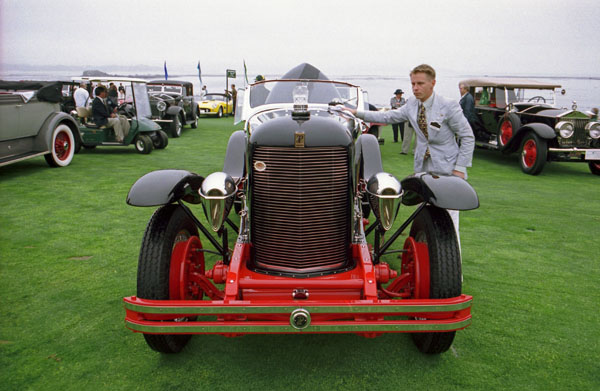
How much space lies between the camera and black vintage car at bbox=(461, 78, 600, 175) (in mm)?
8617

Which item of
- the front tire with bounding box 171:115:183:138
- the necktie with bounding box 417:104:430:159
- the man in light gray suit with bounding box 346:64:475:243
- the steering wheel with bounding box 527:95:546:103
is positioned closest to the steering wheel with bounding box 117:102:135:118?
the front tire with bounding box 171:115:183:138

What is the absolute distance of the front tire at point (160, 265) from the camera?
7.66ft

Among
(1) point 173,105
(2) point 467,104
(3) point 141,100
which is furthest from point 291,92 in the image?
(1) point 173,105

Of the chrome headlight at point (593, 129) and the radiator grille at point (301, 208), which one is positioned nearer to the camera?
the radiator grille at point (301, 208)

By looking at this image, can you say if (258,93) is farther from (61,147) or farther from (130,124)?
(130,124)

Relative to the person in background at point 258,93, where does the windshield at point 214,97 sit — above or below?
above

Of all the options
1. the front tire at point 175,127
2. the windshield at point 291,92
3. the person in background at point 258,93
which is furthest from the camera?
the front tire at point 175,127

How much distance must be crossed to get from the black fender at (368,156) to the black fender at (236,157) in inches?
37.7

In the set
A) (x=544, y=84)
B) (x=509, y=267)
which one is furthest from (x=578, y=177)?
(x=509, y=267)

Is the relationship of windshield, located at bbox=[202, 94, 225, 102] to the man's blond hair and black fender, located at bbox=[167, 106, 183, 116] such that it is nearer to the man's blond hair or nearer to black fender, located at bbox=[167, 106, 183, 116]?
black fender, located at bbox=[167, 106, 183, 116]

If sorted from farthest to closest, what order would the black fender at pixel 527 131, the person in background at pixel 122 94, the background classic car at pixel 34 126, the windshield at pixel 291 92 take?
the person in background at pixel 122 94
the black fender at pixel 527 131
the background classic car at pixel 34 126
the windshield at pixel 291 92

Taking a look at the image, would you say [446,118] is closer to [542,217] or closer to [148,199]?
[148,199]

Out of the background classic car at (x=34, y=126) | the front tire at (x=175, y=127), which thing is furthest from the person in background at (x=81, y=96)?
the background classic car at (x=34, y=126)

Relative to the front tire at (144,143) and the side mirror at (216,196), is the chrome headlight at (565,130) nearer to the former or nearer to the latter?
the side mirror at (216,196)
